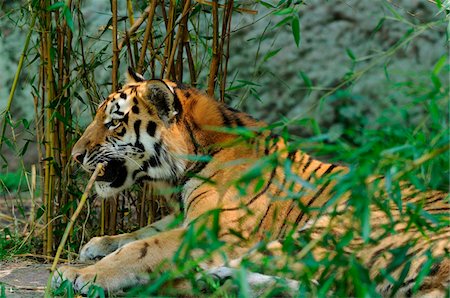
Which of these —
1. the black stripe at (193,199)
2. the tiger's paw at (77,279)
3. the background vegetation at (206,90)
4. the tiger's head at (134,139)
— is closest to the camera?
the background vegetation at (206,90)

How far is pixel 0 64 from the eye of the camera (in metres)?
7.14

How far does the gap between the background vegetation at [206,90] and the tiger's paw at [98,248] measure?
20 cm

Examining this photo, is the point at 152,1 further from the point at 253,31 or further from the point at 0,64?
the point at 0,64

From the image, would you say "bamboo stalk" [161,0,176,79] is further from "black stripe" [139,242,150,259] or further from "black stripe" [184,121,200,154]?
"black stripe" [139,242,150,259]

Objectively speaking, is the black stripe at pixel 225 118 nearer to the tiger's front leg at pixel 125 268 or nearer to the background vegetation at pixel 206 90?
the background vegetation at pixel 206 90

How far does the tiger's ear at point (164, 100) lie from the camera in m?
3.96

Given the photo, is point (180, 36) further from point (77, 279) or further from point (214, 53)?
point (77, 279)

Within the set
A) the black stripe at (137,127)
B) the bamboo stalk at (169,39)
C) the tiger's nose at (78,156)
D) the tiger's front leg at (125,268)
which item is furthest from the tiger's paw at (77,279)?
the bamboo stalk at (169,39)

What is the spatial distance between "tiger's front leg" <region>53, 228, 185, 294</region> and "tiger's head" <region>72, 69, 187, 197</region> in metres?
0.44

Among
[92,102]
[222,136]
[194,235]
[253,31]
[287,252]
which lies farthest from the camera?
[253,31]

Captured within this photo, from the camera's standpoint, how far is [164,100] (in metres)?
3.99

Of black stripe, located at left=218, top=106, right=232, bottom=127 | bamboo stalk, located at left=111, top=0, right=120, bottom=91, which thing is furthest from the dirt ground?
black stripe, located at left=218, top=106, right=232, bottom=127

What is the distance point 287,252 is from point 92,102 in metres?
2.31

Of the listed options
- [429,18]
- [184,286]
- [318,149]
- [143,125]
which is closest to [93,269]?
[184,286]
